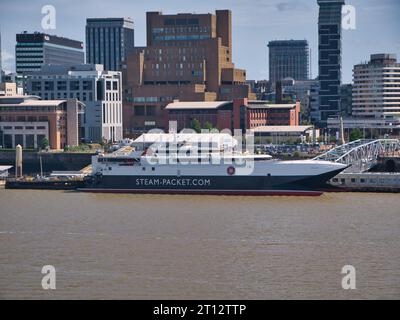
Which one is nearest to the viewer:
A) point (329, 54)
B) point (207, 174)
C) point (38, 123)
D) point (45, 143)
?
point (207, 174)

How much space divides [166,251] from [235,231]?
378 cm

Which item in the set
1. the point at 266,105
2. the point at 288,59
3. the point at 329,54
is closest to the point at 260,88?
the point at 329,54

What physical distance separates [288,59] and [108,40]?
104 feet

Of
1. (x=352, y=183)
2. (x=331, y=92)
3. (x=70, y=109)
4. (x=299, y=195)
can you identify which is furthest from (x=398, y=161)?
(x=331, y=92)

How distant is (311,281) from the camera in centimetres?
2098

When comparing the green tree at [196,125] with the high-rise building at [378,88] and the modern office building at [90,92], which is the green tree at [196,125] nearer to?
the modern office building at [90,92]

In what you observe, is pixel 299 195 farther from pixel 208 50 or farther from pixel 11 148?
Answer: pixel 208 50

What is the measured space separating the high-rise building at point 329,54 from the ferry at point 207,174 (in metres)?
48.2

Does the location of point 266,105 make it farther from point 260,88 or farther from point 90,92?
point 260,88

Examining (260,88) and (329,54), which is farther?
(260,88)

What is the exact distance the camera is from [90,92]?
67688 mm

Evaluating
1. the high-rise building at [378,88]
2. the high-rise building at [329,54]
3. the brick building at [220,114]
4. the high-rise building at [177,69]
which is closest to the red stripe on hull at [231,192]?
the brick building at [220,114]

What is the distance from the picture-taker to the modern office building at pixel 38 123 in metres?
60.3

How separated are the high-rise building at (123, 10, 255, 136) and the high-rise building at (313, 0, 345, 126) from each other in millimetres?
14693
